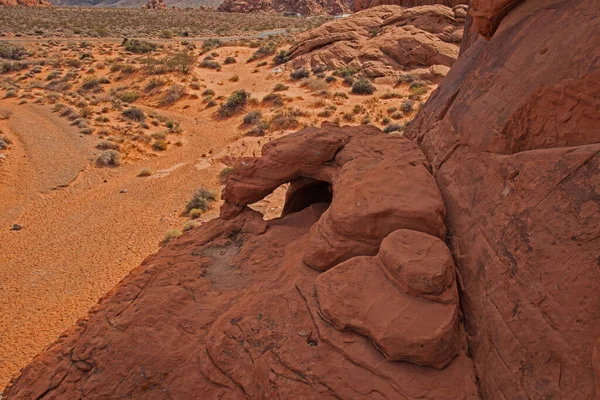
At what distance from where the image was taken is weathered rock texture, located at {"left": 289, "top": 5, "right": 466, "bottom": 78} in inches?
1019

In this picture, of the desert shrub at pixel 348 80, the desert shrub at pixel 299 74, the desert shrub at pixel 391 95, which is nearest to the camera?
the desert shrub at pixel 391 95

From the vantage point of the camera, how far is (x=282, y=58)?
1220 inches

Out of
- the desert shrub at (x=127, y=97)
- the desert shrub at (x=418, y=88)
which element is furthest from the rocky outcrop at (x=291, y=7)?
the desert shrub at (x=418, y=88)

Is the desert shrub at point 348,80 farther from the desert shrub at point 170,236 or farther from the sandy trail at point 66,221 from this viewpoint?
the desert shrub at point 170,236

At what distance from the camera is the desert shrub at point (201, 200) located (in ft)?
44.0

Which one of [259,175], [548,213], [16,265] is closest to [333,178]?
[259,175]

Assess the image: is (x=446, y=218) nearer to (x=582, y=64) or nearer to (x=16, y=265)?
(x=582, y=64)

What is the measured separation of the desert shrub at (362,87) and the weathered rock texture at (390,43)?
2800mm

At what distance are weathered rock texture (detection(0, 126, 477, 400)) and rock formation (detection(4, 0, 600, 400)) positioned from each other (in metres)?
0.02

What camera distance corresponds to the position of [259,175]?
24.3 feet

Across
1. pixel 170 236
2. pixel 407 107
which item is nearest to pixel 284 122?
pixel 407 107

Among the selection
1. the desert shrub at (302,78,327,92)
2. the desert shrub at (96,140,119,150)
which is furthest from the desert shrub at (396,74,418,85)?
the desert shrub at (96,140,119,150)

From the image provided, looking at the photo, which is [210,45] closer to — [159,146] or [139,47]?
[139,47]

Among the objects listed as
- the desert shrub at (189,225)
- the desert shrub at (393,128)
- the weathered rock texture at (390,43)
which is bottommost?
the desert shrub at (189,225)
